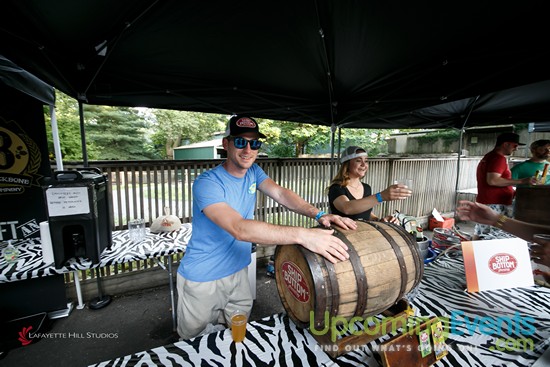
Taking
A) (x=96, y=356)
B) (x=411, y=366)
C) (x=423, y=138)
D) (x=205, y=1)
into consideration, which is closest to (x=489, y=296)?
(x=411, y=366)

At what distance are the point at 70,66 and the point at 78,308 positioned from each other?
314 centimetres

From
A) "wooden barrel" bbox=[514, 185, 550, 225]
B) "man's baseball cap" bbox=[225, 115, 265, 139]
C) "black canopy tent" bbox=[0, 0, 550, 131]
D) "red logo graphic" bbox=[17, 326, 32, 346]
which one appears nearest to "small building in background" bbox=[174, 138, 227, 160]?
"black canopy tent" bbox=[0, 0, 550, 131]

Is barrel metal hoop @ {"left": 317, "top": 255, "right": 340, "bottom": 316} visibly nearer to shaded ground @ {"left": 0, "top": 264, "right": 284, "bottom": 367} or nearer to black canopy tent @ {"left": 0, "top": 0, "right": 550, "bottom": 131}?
black canopy tent @ {"left": 0, "top": 0, "right": 550, "bottom": 131}

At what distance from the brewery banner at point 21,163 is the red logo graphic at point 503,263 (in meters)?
4.63

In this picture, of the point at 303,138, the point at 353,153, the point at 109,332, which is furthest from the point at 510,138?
the point at 303,138

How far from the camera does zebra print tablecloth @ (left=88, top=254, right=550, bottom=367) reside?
113 cm

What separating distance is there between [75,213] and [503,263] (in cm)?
347

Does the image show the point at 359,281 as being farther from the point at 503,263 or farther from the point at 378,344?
the point at 503,263

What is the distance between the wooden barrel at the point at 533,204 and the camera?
248 centimetres

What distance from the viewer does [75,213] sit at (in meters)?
2.03

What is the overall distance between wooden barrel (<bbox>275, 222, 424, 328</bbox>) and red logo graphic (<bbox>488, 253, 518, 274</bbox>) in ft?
2.69

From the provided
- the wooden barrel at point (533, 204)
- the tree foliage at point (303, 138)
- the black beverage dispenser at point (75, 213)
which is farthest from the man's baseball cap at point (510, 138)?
the tree foliage at point (303, 138)

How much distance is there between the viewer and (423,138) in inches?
511

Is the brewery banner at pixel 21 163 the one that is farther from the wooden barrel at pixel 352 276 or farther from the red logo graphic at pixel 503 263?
the red logo graphic at pixel 503 263
